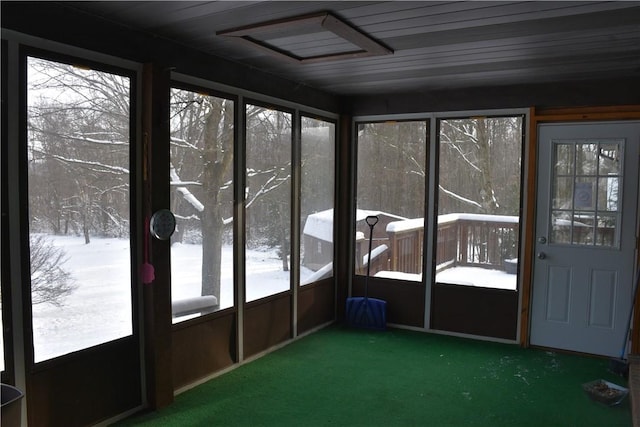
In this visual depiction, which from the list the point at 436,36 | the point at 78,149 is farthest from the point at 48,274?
the point at 436,36

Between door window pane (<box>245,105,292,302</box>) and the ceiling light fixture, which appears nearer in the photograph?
the ceiling light fixture

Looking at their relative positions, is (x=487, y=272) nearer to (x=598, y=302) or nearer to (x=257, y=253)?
(x=598, y=302)

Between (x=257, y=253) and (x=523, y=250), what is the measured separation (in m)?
2.39

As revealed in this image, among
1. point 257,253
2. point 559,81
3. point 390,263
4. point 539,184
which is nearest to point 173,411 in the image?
point 257,253

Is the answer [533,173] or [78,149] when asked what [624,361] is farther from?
[78,149]

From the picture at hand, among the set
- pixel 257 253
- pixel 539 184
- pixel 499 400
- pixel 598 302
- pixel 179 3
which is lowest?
pixel 499 400

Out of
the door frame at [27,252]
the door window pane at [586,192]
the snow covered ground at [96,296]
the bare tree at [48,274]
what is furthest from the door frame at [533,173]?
the bare tree at [48,274]

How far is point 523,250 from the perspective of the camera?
4.58 meters

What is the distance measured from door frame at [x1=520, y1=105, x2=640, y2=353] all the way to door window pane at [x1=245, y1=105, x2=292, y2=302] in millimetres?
2137

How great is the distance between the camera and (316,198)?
4.96 m

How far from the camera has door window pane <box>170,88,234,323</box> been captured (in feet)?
11.1

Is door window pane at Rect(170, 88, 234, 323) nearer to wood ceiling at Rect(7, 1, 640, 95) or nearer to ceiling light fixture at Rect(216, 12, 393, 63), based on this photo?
wood ceiling at Rect(7, 1, 640, 95)

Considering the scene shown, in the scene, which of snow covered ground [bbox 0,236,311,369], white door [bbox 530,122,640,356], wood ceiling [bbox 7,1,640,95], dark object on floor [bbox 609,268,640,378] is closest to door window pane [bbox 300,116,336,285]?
wood ceiling [bbox 7,1,640,95]

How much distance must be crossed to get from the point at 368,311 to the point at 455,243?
3.60ft
